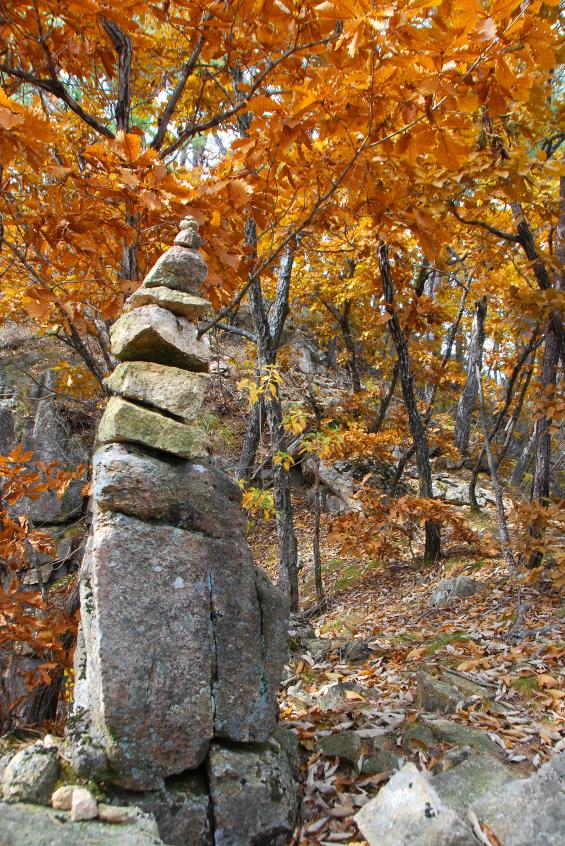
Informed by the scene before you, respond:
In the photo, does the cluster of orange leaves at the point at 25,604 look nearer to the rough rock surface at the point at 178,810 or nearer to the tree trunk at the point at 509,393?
the rough rock surface at the point at 178,810

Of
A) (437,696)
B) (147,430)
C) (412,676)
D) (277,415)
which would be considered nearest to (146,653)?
(147,430)

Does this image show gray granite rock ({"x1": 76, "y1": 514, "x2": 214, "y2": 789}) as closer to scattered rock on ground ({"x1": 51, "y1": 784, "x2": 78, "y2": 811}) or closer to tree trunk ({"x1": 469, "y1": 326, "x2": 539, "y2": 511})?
scattered rock on ground ({"x1": 51, "y1": 784, "x2": 78, "y2": 811})

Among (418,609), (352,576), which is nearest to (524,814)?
(418,609)

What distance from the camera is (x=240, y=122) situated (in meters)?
5.97

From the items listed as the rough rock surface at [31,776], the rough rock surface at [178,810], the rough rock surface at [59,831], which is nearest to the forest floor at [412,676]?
the rough rock surface at [178,810]

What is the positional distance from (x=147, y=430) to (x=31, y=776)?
161cm

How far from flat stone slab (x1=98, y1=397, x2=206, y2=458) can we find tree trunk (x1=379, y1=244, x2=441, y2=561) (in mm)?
5204

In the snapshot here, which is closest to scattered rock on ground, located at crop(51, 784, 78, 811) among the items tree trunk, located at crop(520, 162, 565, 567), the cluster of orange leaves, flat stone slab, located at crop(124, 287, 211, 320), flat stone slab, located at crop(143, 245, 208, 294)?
the cluster of orange leaves

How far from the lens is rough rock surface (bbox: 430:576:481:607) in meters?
6.74

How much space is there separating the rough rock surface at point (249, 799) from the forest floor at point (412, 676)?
156 mm

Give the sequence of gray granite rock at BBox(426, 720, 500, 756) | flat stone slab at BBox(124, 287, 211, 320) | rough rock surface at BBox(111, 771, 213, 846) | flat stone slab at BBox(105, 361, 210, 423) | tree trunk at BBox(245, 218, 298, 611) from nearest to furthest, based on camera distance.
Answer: rough rock surface at BBox(111, 771, 213, 846) → flat stone slab at BBox(105, 361, 210, 423) → flat stone slab at BBox(124, 287, 211, 320) → gray granite rock at BBox(426, 720, 500, 756) → tree trunk at BBox(245, 218, 298, 611)

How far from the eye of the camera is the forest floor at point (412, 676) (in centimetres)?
306

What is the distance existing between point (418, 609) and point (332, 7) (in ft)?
21.4

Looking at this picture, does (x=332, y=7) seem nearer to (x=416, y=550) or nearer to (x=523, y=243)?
(x=523, y=243)
